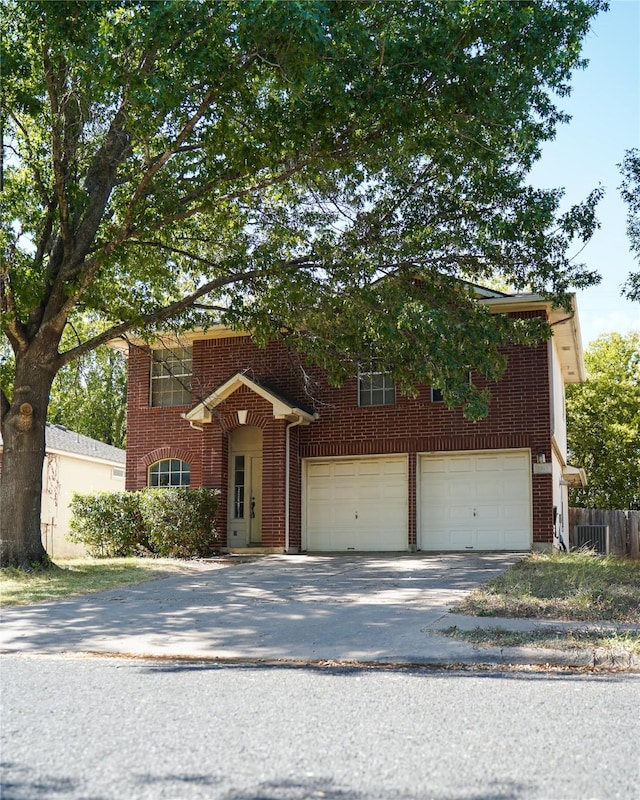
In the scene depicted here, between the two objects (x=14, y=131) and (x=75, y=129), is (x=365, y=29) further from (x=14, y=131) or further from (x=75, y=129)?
(x=14, y=131)

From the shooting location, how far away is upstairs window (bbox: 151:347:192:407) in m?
22.6

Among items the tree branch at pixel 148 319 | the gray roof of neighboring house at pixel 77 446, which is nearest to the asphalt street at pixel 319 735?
the tree branch at pixel 148 319

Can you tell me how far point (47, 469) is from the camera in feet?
92.9

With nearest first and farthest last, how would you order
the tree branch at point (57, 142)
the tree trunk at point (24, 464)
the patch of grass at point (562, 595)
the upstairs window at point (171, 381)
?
the patch of grass at point (562, 595)
the tree branch at point (57, 142)
the tree trunk at point (24, 464)
the upstairs window at point (171, 381)

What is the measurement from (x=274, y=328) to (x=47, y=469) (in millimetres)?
14656

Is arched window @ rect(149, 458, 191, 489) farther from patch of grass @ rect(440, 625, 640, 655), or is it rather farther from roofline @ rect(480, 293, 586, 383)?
patch of grass @ rect(440, 625, 640, 655)

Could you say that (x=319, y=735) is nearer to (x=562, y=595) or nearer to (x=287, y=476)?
(x=562, y=595)

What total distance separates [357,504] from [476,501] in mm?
2916

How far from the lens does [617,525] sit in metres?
27.7

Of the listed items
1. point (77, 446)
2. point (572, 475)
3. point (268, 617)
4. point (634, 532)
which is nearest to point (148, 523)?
point (268, 617)

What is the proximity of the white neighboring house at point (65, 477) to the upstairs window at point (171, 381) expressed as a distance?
6.38m

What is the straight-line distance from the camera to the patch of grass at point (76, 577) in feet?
40.9

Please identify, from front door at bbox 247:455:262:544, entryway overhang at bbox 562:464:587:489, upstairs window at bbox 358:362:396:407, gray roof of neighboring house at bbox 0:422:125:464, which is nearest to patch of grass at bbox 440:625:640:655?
upstairs window at bbox 358:362:396:407

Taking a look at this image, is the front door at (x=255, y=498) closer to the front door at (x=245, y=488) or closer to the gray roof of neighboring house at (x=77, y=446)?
the front door at (x=245, y=488)
